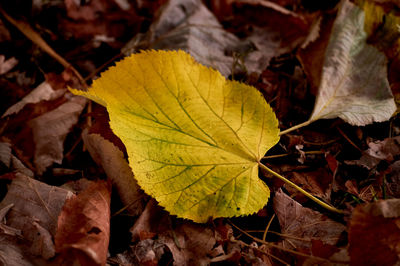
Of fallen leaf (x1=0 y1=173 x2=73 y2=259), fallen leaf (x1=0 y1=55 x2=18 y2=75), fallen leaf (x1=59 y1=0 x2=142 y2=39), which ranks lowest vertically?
fallen leaf (x1=0 y1=173 x2=73 y2=259)

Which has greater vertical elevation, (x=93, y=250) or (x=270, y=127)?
(x=270, y=127)

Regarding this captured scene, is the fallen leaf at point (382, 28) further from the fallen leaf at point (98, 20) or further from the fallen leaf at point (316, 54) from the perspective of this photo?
the fallen leaf at point (98, 20)

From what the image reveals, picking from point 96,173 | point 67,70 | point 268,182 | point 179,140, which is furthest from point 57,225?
point 67,70

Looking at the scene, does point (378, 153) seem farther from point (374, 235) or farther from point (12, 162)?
point (12, 162)

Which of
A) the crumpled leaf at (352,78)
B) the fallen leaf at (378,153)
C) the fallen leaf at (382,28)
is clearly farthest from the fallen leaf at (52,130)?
the fallen leaf at (382,28)

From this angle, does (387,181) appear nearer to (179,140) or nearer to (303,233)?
(303,233)

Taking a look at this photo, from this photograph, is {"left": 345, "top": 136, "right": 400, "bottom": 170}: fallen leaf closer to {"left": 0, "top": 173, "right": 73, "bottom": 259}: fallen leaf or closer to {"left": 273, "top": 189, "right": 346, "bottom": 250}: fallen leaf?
{"left": 273, "top": 189, "right": 346, "bottom": 250}: fallen leaf

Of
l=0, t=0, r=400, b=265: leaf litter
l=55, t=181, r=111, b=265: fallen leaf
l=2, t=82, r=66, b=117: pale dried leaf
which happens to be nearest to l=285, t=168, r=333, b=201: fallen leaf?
l=0, t=0, r=400, b=265: leaf litter
